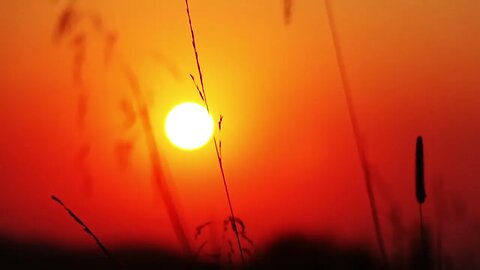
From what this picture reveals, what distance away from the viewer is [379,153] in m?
1.15

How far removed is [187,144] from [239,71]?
0.72 feet

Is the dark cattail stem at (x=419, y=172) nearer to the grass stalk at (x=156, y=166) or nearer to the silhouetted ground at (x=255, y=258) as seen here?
the silhouetted ground at (x=255, y=258)

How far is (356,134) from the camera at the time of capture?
1.15 meters

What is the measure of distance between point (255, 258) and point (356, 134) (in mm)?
396

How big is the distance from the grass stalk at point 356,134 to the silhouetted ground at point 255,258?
0.19 ft

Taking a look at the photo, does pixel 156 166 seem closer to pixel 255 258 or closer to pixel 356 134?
pixel 255 258

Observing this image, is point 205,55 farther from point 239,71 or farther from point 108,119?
point 108,119

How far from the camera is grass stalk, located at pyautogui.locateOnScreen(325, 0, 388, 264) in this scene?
3.66 ft

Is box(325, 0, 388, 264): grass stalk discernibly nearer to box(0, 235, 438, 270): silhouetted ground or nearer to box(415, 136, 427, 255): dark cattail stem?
box(0, 235, 438, 270): silhouetted ground

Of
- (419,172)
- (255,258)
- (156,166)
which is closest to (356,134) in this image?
(419,172)

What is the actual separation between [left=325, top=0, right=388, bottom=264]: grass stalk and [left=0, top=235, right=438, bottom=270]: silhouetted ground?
6 cm

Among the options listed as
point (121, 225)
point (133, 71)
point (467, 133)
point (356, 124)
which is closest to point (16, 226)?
point (121, 225)

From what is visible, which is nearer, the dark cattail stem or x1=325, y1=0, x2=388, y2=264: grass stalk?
the dark cattail stem

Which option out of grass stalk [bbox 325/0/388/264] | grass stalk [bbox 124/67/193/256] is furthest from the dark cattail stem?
grass stalk [bbox 124/67/193/256]
